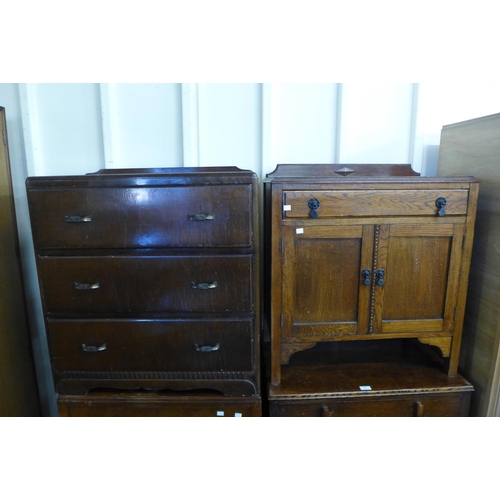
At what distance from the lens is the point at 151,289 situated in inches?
56.1

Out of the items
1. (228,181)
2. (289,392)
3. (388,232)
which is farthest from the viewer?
(289,392)

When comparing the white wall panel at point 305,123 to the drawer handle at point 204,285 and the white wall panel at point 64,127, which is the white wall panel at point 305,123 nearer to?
the drawer handle at point 204,285

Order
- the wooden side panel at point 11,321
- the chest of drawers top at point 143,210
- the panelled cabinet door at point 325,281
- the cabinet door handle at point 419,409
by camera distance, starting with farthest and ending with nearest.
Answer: the wooden side panel at point 11,321, the cabinet door handle at point 419,409, the panelled cabinet door at point 325,281, the chest of drawers top at point 143,210

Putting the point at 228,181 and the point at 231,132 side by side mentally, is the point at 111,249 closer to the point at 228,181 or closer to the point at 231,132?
the point at 228,181

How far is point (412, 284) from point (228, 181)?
3.00ft

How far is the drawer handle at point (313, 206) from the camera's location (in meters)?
1.40

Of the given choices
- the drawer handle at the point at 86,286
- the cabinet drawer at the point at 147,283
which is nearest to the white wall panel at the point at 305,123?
the cabinet drawer at the point at 147,283

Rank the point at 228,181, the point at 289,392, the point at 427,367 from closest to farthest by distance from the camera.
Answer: the point at 228,181 → the point at 289,392 → the point at 427,367

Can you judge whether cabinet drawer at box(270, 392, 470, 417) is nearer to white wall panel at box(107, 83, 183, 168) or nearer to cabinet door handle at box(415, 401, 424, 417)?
cabinet door handle at box(415, 401, 424, 417)

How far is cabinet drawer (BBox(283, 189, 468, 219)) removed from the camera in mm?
1406

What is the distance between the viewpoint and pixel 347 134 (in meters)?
1.84

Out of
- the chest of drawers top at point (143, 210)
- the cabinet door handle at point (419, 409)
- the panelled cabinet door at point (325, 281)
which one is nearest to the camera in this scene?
the chest of drawers top at point (143, 210)

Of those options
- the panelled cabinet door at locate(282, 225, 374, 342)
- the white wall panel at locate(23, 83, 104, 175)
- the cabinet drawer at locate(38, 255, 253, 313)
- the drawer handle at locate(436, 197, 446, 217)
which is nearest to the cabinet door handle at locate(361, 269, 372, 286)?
the panelled cabinet door at locate(282, 225, 374, 342)

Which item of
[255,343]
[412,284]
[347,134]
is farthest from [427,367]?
[347,134]
